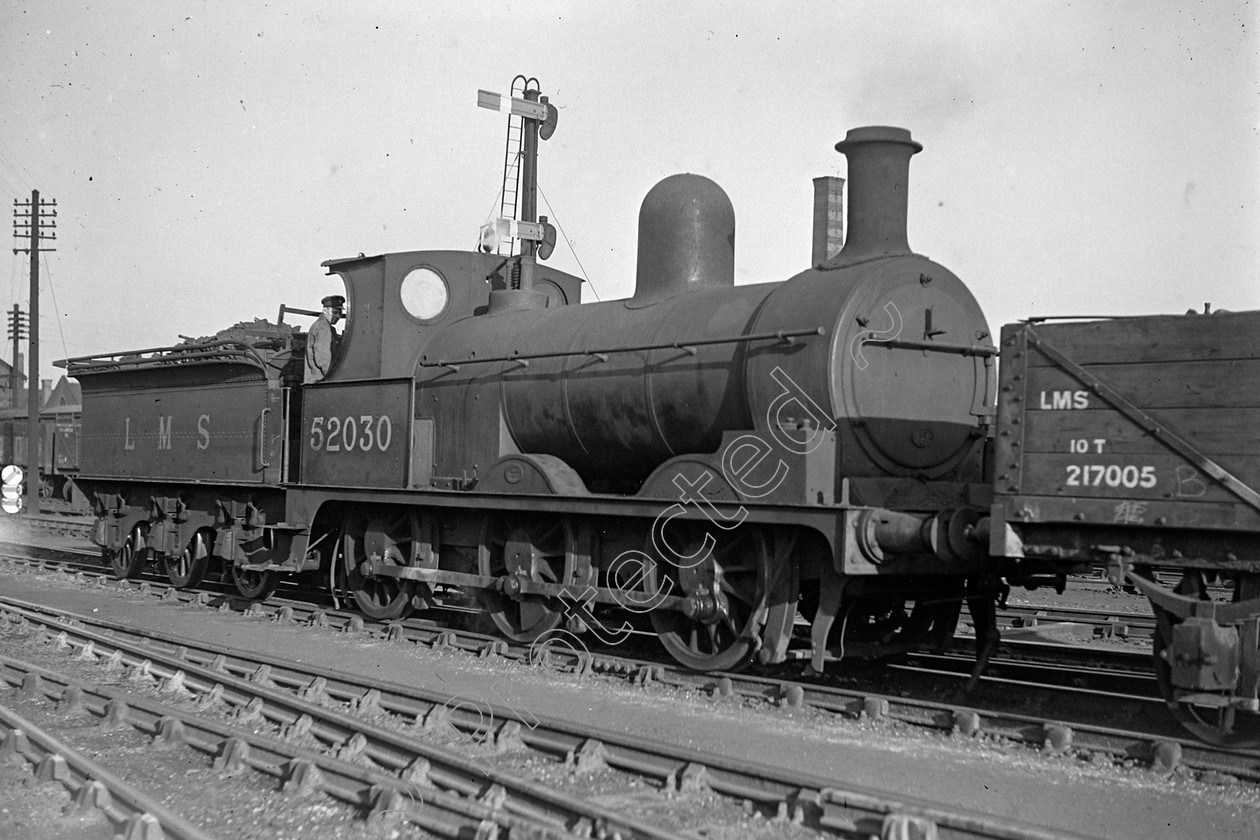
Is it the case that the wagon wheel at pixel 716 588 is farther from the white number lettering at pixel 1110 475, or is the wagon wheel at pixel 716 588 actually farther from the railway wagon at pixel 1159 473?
the white number lettering at pixel 1110 475

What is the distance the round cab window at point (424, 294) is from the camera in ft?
41.0

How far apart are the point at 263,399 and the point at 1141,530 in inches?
389

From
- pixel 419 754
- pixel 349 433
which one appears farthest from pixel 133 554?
pixel 419 754

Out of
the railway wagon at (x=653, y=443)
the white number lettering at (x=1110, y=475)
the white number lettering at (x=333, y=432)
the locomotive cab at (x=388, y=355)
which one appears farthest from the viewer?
the white number lettering at (x=333, y=432)

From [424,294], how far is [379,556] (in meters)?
2.72

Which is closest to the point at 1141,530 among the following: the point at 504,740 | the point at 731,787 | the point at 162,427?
the point at 731,787

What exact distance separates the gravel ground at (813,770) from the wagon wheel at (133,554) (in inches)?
285

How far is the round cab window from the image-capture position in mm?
12500

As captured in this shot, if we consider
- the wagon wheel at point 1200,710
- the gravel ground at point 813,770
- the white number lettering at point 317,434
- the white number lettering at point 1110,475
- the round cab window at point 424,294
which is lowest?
the gravel ground at point 813,770

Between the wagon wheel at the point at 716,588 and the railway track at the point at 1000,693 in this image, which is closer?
the railway track at the point at 1000,693

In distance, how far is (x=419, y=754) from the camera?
6.57 metres

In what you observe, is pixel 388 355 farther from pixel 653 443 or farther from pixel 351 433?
pixel 653 443

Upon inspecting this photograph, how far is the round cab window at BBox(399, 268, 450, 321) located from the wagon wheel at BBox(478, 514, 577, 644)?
253cm

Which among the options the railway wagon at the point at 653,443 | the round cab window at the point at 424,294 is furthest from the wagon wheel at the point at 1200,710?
the round cab window at the point at 424,294
